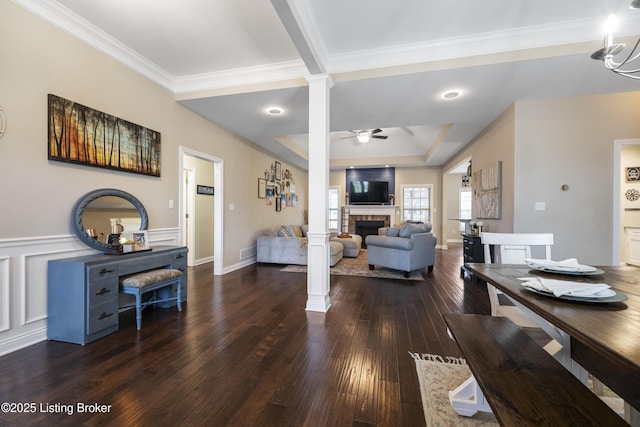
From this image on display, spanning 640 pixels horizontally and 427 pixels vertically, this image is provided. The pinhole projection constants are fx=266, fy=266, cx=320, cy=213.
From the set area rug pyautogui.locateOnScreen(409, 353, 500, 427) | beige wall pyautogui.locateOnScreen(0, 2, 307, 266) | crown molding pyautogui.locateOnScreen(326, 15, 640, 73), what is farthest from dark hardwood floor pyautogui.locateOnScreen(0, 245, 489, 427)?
crown molding pyautogui.locateOnScreen(326, 15, 640, 73)

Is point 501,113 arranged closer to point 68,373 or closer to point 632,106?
point 632,106

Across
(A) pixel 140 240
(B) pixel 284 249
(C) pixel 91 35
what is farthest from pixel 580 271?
(B) pixel 284 249

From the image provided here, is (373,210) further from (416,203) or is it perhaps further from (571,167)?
(571,167)

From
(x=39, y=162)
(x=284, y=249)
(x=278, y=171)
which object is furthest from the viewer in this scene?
(x=278, y=171)

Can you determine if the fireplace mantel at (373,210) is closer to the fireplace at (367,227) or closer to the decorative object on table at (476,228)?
the fireplace at (367,227)

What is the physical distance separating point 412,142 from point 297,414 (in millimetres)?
7437

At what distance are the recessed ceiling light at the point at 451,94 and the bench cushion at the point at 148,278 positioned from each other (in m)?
4.00

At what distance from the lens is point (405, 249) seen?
14.9 ft

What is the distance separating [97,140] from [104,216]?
78 centimetres

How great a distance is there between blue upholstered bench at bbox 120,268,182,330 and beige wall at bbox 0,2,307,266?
0.76 metres

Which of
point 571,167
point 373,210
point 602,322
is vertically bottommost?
point 602,322

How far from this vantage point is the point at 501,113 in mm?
4160

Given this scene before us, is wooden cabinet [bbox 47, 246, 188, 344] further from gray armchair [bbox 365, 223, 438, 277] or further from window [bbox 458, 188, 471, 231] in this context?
window [bbox 458, 188, 471, 231]

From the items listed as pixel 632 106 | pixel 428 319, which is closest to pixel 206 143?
pixel 428 319
